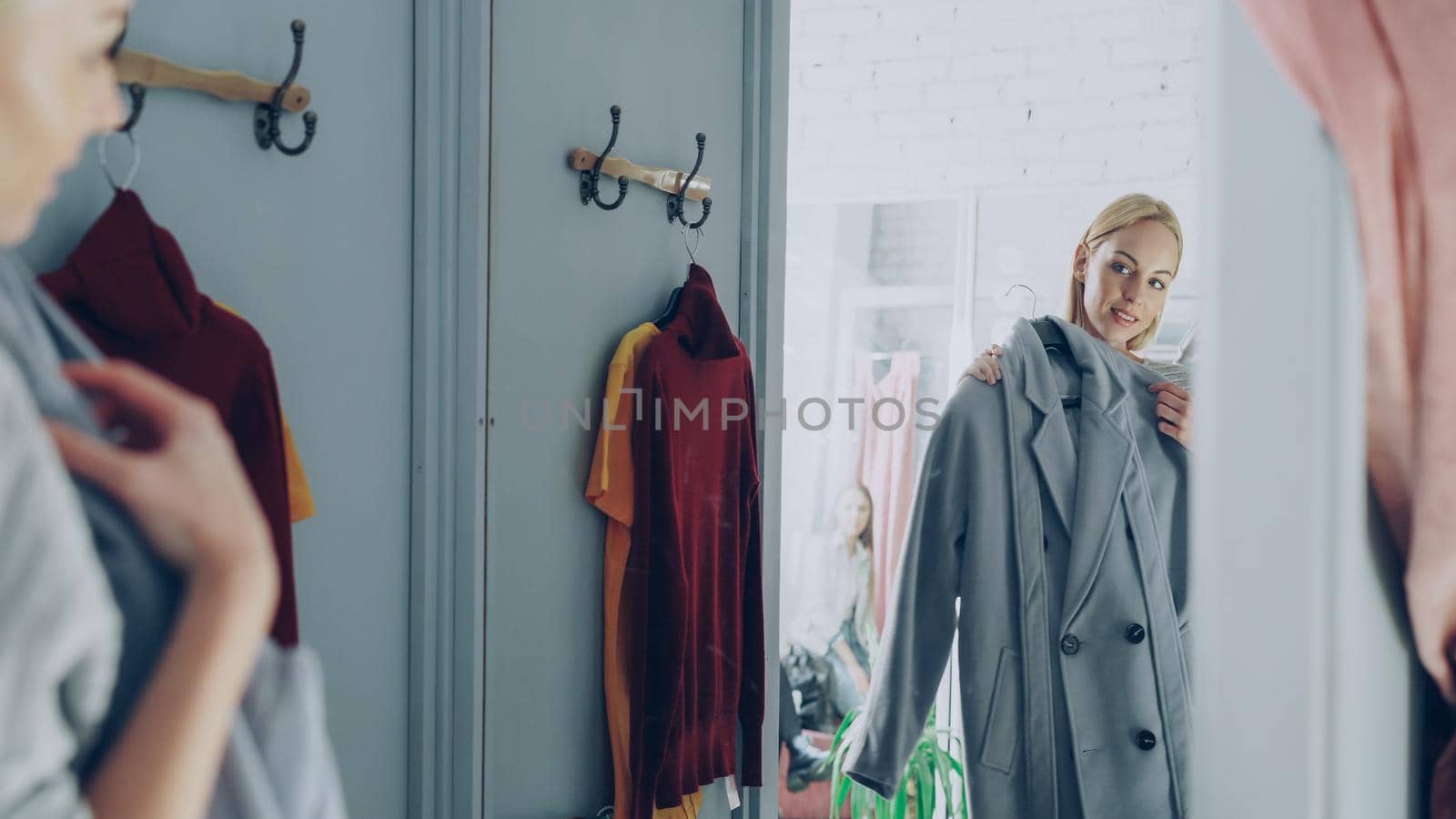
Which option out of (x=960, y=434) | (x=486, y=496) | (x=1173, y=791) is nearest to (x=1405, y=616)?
(x=1173, y=791)

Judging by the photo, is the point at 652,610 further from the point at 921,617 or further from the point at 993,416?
the point at 993,416

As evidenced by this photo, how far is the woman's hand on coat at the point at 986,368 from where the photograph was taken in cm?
103

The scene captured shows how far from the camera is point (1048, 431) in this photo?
105 centimetres

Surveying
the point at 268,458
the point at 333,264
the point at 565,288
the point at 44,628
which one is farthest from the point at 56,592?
the point at 565,288

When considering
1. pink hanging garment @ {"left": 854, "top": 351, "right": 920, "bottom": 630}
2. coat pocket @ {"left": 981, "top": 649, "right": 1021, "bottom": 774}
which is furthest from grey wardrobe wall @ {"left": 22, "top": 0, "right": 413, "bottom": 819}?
coat pocket @ {"left": 981, "top": 649, "right": 1021, "bottom": 774}

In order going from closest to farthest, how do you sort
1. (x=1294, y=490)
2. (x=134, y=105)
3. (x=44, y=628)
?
(x=44, y=628) → (x=134, y=105) → (x=1294, y=490)

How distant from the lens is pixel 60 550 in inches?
19.3

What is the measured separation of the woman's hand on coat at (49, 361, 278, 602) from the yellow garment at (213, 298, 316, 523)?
0.16m

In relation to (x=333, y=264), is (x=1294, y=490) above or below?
below

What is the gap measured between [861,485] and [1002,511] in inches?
5.8

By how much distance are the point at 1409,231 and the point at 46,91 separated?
2.86ft

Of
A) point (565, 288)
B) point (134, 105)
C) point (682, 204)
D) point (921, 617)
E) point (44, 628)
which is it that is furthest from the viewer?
point (682, 204)

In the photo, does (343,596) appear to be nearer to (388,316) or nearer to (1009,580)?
(388,316)

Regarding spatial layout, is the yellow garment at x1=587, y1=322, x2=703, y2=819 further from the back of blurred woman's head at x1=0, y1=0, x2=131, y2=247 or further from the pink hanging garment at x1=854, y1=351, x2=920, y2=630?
the back of blurred woman's head at x1=0, y1=0, x2=131, y2=247
